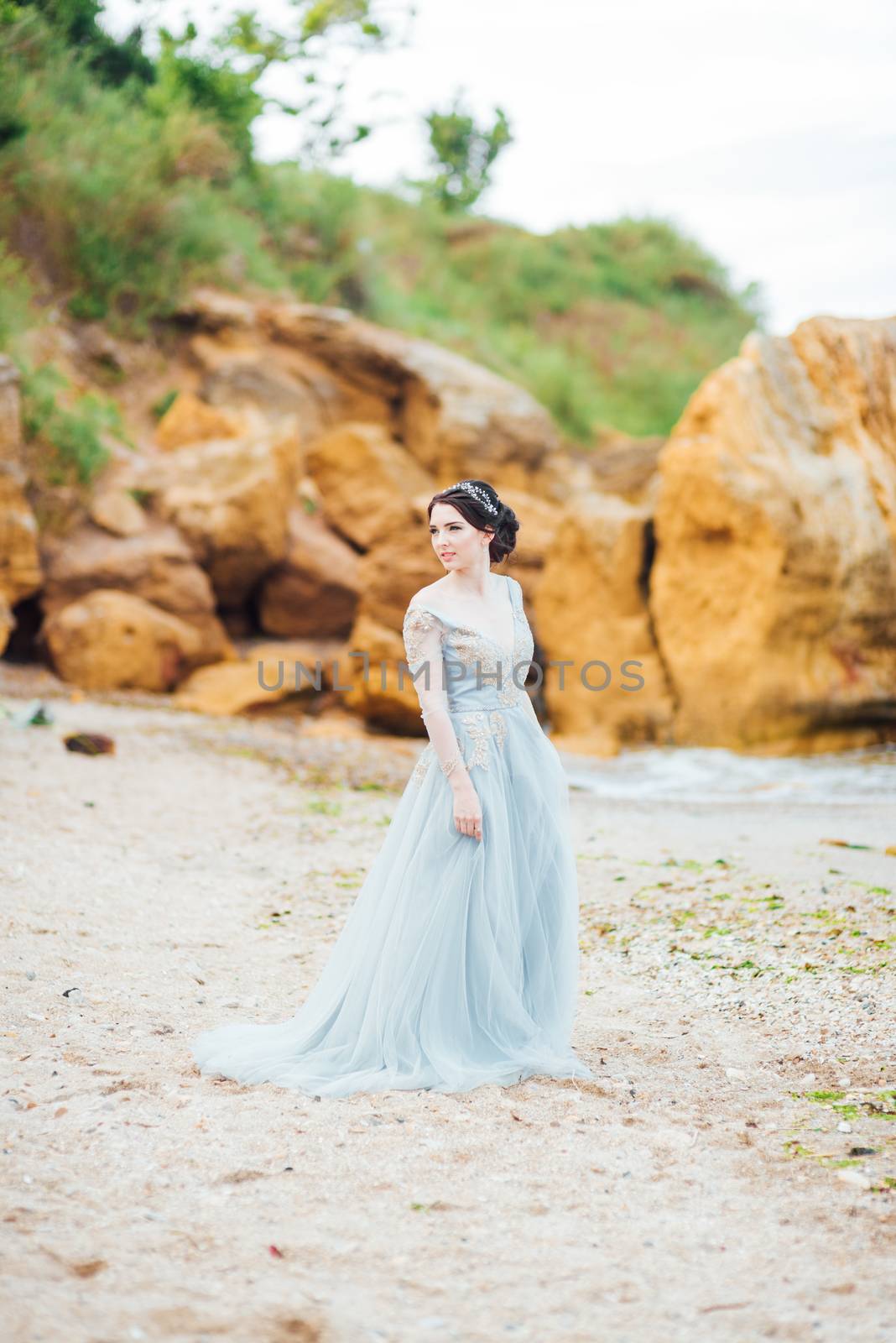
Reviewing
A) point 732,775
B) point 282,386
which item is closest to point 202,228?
point 282,386

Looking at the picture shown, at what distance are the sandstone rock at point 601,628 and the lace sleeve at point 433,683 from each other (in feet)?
27.2

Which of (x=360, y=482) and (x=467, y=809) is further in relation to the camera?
(x=360, y=482)

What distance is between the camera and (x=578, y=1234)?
266cm

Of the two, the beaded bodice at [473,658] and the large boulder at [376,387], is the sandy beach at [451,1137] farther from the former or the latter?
the large boulder at [376,387]

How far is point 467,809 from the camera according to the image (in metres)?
3.63

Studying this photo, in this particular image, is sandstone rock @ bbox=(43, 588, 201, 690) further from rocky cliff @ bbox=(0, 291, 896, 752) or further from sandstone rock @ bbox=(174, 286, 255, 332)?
sandstone rock @ bbox=(174, 286, 255, 332)

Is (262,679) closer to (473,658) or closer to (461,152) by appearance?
(473,658)

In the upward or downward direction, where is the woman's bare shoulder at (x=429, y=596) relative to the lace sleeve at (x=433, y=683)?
upward

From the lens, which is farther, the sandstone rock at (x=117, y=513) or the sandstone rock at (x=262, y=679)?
the sandstone rock at (x=117, y=513)

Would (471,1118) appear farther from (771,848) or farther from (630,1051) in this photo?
(771,848)

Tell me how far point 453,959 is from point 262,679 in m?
8.63

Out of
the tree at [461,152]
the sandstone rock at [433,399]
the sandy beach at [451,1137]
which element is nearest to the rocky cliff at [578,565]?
the sandstone rock at [433,399]

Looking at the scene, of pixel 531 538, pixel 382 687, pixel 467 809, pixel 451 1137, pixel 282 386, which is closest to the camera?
pixel 451 1137

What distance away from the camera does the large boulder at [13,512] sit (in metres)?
10.9
